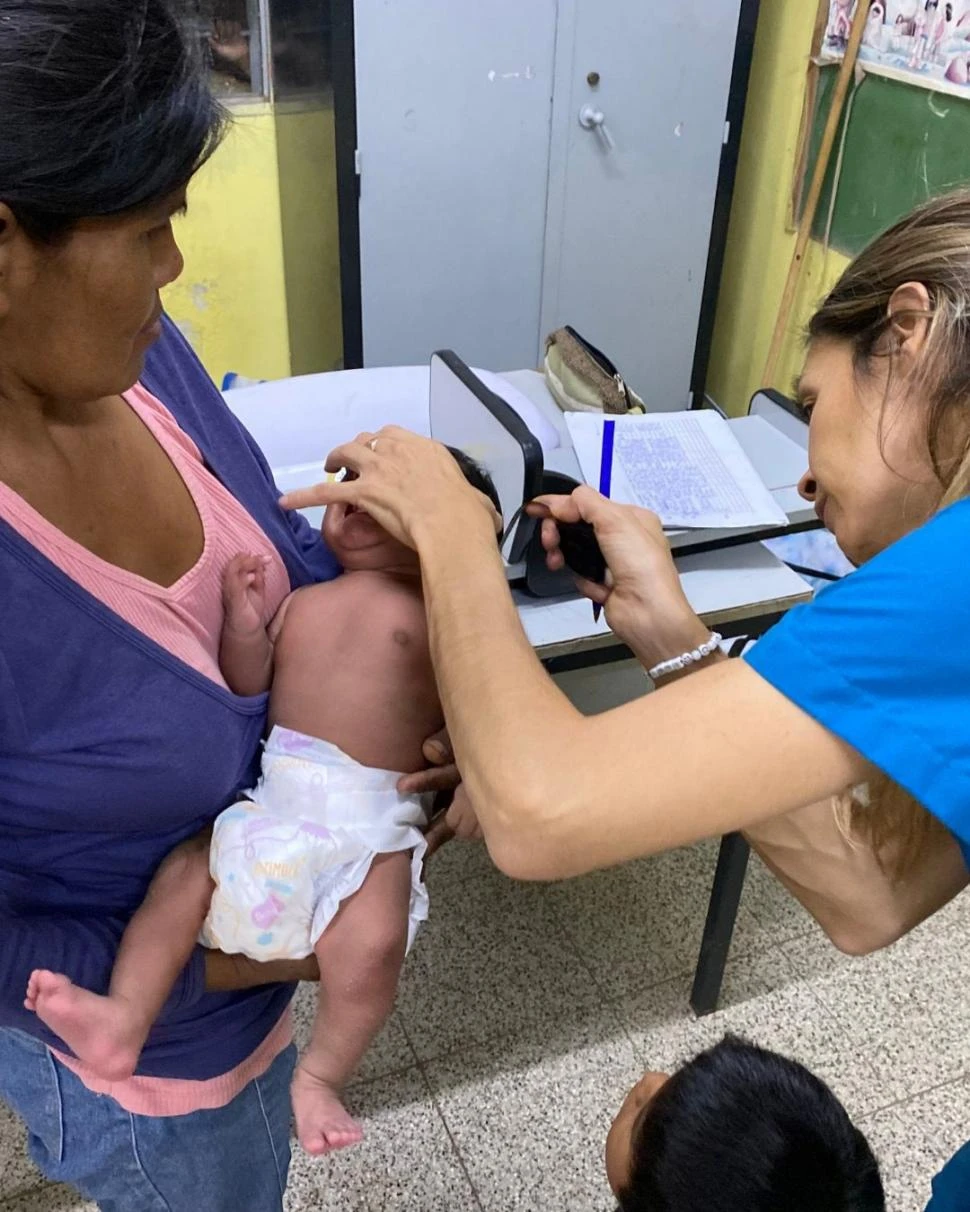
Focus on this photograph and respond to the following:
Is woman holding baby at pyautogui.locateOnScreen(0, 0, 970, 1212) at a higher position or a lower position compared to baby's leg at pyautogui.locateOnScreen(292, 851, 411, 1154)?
higher

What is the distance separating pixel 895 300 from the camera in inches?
32.9

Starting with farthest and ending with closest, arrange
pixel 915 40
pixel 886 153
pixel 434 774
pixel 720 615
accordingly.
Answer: pixel 886 153 → pixel 915 40 → pixel 720 615 → pixel 434 774

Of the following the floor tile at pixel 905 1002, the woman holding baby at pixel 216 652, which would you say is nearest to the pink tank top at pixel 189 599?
the woman holding baby at pixel 216 652

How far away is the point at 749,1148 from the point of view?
112 centimetres

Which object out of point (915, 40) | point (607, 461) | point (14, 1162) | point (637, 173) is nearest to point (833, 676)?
point (607, 461)

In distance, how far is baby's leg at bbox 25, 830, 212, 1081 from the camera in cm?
86

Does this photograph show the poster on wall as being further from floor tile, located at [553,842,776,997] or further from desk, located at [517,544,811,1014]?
floor tile, located at [553,842,776,997]

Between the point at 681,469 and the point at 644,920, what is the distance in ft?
3.24

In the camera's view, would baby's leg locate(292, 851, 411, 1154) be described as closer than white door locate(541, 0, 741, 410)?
Yes

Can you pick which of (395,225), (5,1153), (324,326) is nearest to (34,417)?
(5,1153)

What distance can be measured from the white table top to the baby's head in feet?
0.89

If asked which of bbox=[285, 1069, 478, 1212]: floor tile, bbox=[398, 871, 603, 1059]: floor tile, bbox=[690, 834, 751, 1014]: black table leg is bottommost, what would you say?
bbox=[398, 871, 603, 1059]: floor tile

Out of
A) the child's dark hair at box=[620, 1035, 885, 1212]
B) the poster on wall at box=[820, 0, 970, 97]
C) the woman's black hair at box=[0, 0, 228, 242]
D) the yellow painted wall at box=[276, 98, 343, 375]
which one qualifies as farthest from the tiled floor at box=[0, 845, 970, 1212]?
the poster on wall at box=[820, 0, 970, 97]

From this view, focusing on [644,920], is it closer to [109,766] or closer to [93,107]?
[109,766]
